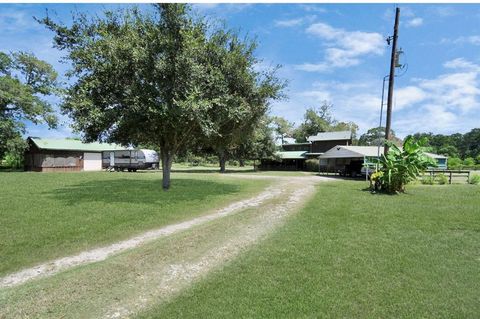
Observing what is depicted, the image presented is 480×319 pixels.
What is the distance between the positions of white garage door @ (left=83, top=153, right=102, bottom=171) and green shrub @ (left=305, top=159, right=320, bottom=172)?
3267 cm

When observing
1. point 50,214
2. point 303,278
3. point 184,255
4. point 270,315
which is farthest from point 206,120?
point 270,315

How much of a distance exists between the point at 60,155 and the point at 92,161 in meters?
4.70

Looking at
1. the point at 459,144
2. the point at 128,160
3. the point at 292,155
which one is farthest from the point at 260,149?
the point at 459,144

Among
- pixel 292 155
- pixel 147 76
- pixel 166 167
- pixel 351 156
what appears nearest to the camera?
pixel 147 76

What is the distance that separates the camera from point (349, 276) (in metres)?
5.20

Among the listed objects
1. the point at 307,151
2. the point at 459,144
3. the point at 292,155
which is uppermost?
the point at 459,144

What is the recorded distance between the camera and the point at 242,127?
62.8 ft

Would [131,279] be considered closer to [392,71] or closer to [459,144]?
[392,71]

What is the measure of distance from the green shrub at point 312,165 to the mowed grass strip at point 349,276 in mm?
38897

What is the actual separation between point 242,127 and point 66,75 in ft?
33.2

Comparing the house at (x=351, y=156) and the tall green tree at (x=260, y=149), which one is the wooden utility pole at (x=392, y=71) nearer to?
the house at (x=351, y=156)

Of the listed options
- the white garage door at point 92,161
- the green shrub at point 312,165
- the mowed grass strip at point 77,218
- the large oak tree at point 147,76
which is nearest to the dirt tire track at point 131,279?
the mowed grass strip at point 77,218

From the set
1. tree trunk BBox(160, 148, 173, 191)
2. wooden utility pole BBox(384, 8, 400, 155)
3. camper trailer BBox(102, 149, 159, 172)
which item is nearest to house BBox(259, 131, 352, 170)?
camper trailer BBox(102, 149, 159, 172)

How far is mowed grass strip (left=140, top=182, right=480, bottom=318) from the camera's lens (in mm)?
4109
